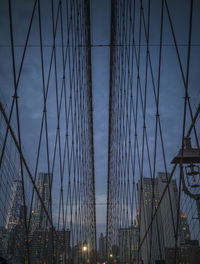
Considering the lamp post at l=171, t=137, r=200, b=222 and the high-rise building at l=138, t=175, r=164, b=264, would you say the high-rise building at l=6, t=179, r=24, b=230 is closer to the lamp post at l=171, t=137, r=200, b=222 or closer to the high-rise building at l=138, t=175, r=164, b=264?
the high-rise building at l=138, t=175, r=164, b=264

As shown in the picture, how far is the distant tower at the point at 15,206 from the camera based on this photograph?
27.3ft

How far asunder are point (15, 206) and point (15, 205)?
A: 5 centimetres

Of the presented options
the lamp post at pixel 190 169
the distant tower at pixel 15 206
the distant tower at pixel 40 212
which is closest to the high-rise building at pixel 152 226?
the lamp post at pixel 190 169

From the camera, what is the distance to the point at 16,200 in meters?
8.71

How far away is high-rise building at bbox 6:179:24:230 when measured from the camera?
8352 mm

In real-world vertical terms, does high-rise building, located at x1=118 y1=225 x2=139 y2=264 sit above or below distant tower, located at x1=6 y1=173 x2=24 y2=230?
below

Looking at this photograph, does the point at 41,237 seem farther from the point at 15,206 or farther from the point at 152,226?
the point at 152,226

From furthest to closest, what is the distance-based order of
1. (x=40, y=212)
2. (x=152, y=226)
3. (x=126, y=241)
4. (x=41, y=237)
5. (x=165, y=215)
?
(x=165, y=215) < (x=126, y=241) < (x=40, y=212) < (x=152, y=226) < (x=41, y=237)

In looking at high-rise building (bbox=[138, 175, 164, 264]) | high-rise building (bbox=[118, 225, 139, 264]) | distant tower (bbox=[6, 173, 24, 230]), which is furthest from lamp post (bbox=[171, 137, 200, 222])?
distant tower (bbox=[6, 173, 24, 230])

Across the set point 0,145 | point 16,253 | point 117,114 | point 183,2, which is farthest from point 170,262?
point 117,114

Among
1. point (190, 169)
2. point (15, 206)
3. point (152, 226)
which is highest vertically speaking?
point (190, 169)

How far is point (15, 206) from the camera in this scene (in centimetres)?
898

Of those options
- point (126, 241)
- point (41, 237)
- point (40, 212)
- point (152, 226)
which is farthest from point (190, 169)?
point (126, 241)

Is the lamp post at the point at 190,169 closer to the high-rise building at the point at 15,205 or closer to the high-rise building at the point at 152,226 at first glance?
the high-rise building at the point at 152,226
